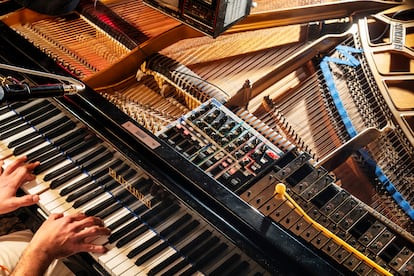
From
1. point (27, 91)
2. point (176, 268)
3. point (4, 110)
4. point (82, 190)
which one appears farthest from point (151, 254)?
point (4, 110)

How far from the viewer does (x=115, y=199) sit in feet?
11.7

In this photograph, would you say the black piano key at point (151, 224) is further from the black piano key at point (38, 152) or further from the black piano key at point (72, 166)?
the black piano key at point (38, 152)

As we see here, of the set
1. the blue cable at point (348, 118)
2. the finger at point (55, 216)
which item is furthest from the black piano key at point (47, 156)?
the blue cable at point (348, 118)

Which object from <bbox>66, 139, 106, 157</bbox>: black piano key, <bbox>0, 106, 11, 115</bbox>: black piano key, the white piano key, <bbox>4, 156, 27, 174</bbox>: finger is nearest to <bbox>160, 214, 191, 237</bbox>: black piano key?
the white piano key

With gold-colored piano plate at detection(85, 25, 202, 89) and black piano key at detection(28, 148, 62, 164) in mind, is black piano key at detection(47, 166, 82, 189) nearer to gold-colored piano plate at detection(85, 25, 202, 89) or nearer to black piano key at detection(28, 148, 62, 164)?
black piano key at detection(28, 148, 62, 164)

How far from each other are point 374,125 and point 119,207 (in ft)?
5.90

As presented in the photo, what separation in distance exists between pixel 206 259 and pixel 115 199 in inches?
29.9

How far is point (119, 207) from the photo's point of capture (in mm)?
3549

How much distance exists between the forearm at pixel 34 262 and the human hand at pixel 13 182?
0.37 meters

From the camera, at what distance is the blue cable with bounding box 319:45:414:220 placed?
3447 millimetres

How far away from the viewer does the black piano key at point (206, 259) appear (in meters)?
3.11

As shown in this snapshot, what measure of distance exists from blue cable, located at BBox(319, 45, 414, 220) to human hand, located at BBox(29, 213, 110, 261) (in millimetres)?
1717

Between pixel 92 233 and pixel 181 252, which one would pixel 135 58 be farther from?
pixel 181 252

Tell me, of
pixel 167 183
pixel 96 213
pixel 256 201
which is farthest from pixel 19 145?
pixel 256 201
